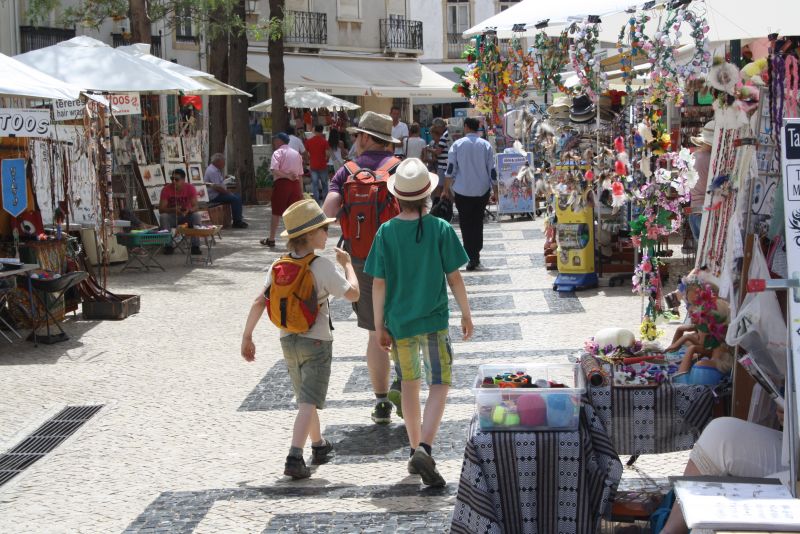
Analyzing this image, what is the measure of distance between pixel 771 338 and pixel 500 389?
3.41 ft

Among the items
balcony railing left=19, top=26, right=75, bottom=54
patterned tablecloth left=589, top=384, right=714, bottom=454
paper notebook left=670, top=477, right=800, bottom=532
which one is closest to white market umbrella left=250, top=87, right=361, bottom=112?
balcony railing left=19, top=26, right=75, bottom=54

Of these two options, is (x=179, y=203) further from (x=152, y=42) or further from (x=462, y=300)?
(x=152, y=42)

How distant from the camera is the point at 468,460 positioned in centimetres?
469

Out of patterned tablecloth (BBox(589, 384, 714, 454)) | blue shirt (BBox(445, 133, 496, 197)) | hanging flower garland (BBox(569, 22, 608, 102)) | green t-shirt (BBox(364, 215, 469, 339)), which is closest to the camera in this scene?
patterned tablecloth (BBox(589, 384, 714, 454))

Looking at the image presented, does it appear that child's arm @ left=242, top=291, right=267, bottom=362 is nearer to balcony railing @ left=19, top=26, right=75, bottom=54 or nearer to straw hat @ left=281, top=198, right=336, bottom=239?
straw hat @ left=281, top=198, right=336, bottom=239

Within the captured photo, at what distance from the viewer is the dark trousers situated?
14.3 m

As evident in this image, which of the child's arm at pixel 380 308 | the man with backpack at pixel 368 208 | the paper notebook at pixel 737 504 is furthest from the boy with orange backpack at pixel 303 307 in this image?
the paper notebook at pixel 737 504

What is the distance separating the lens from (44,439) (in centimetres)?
730

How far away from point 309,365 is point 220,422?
145cm

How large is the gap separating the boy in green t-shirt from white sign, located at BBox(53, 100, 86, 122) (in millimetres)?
7916

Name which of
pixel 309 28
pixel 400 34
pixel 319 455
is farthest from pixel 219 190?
pixel 400 34

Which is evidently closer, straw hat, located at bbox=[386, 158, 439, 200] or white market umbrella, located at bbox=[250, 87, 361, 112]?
straw hat, located at bbox=[386, 158, 439, 200]

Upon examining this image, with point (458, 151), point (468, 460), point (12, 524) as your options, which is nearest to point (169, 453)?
point (12, 524)

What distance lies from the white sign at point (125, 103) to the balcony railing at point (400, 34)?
3114 centimetres
